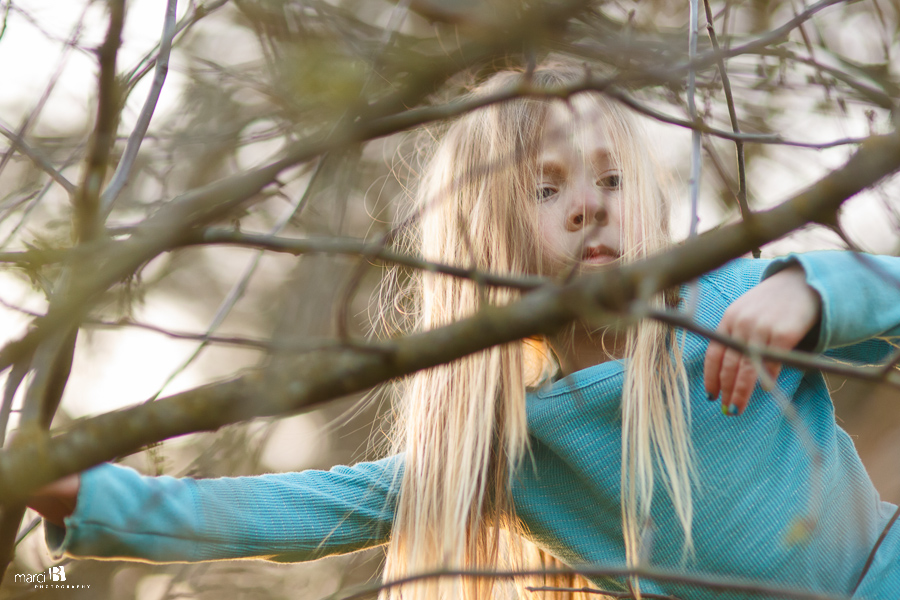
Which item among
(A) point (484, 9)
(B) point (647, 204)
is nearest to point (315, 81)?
(A) point (484, 9)

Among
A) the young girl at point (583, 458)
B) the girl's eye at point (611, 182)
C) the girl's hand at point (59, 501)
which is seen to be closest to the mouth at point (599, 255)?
the young girl at point (583, 458)

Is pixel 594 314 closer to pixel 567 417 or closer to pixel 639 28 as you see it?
pixel 639 28

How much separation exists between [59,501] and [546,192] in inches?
38.6

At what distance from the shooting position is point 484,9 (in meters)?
0.66

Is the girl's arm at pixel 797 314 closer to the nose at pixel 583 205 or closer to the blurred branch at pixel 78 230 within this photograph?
the nose at pixel 583 205

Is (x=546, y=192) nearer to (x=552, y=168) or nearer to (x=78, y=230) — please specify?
(x=552, y=168)

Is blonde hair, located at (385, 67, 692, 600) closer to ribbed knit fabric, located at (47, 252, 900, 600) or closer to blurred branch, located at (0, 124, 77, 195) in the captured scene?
ribbed knit fabric, located at (47, 252, 900, 600)

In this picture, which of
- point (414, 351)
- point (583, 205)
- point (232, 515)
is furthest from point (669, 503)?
point (414, 351)

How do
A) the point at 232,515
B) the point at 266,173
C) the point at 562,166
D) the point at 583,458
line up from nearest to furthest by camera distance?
1. the point at 266,173
2. the point at 232,515
3. the point at 583,458
4. the point at 562,166

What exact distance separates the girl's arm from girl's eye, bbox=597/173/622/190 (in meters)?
0.49

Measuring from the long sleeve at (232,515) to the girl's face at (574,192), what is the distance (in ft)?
1.76

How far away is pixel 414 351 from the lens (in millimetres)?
525

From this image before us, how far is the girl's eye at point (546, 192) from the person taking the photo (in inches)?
57.1

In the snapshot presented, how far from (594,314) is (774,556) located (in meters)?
0.90
